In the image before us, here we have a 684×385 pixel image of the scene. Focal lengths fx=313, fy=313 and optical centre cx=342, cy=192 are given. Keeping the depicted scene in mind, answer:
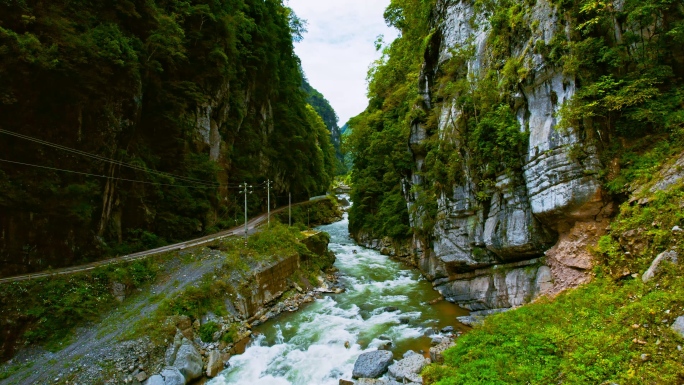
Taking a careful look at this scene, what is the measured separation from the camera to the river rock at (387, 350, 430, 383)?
378 inches

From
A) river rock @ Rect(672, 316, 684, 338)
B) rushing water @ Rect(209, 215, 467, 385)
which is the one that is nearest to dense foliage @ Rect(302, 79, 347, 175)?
rushing water @ Rect(209, 215, 467, 385)

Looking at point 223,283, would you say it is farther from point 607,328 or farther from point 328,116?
point 328,116

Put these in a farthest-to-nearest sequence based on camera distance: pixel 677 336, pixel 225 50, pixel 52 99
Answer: pixel 225 50 < pixel 52 99 < pixel 677 336

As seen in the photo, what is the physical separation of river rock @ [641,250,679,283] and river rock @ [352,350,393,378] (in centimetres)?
766

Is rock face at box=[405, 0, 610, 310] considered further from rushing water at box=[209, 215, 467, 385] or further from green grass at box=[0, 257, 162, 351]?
green grass at box=[0, 257, 162, 351]

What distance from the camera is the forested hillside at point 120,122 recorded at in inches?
510

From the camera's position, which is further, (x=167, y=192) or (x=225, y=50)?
(x=225, y=50)

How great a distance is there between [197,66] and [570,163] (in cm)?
2493

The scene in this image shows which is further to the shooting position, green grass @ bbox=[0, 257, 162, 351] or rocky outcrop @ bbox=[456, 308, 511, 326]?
rocky outcrop @ bbox=[456, 308, 511, 326]

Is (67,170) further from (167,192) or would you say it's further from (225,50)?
(225,50)

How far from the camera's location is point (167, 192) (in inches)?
853

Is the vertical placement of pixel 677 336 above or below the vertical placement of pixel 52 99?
below

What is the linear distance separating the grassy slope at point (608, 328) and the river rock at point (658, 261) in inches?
7.4

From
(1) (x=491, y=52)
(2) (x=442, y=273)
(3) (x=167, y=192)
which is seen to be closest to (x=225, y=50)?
(3) (x=167, y=192)
